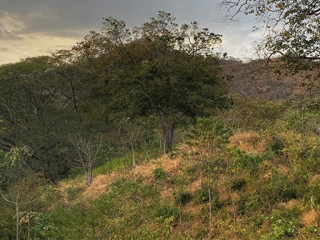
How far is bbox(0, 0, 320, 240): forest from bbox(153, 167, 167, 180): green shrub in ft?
0.21

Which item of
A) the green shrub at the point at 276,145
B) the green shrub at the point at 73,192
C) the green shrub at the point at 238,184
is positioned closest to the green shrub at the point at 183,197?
the green shrub at the point at 238,184

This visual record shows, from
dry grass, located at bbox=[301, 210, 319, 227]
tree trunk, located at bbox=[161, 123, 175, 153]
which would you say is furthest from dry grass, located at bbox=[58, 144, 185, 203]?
dry grass, located at bbox=[301, 210, 319, 227]

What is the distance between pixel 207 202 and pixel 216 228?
1.78 meters

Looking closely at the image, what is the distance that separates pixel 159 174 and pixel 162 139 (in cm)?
786

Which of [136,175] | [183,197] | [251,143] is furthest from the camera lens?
[136,175]

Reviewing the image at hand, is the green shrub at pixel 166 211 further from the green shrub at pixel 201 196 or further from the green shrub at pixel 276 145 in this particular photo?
the green shrub at pixel 276 145

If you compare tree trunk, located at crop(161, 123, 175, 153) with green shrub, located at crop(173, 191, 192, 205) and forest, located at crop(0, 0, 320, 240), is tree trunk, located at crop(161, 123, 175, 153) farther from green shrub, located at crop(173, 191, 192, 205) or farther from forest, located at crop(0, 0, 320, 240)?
green shrub, located at crop(173, 191, 192, 205)

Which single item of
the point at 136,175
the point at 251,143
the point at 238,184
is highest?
the point at 251,143

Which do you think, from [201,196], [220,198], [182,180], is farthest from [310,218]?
[182,180]

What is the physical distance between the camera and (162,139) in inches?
906

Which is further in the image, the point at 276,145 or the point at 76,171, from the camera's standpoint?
the point at 76,171

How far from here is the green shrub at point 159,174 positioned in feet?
49.0

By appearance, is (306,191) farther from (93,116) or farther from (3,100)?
(3,100)

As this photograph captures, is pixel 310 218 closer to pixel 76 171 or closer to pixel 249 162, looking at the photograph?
pixel 249 162
